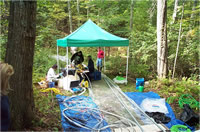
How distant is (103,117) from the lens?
385 centimetres

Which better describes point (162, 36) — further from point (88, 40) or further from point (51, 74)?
point (51, 74)

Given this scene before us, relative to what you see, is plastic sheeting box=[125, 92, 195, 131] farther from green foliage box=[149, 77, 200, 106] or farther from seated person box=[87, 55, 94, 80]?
seated person box=[87, 55, 94, 80]

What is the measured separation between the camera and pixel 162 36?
7000 mm

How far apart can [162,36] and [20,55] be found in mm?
6566

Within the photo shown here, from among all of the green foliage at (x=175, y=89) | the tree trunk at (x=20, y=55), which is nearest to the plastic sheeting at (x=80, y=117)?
the tree trunk at (x=20, y=55)

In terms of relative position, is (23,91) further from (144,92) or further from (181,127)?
(144,92)

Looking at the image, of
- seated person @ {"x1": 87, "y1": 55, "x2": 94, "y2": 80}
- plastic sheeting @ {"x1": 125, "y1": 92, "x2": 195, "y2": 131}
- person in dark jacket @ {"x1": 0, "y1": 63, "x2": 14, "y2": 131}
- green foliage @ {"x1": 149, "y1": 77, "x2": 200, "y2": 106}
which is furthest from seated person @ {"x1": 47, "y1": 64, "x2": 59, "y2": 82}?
green foliage @ {"x1": 149, "y1": 77, "x2": 200, "y2": 106}

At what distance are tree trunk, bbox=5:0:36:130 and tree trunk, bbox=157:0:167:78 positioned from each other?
20.6ft

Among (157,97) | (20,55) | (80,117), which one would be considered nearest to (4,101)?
(20,55)

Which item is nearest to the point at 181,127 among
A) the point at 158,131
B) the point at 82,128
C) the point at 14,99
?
the point at 158,131

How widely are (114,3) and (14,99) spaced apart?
1318cm

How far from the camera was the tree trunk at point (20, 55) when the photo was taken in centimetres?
230

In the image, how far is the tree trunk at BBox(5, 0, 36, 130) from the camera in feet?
7.55

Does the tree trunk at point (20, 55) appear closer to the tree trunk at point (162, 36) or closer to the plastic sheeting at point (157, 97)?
the plastic sheeting at point (157, 97)
